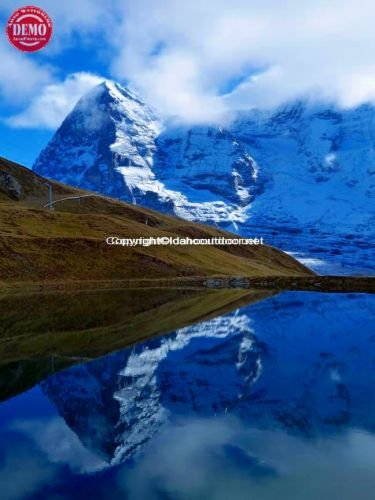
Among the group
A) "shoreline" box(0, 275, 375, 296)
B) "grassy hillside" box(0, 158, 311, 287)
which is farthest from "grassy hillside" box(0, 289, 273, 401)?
"grassy hillside" box(0, 158, 311, 287)

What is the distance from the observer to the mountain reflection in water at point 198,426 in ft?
65.7

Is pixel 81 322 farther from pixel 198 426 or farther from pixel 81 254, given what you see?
pixel 81 254

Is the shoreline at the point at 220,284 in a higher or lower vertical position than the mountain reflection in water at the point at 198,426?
higher

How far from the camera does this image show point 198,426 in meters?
26.0

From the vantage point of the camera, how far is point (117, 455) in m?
22.7

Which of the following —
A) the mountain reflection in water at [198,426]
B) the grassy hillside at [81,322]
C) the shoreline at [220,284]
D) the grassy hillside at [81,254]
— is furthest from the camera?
the grassy hillside at [81,254]

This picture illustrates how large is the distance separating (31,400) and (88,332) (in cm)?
2200

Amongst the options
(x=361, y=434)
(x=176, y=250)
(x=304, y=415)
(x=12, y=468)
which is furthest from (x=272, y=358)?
(x=176, y=250)

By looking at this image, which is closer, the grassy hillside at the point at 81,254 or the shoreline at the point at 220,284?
the shoreline at the point at 220,284

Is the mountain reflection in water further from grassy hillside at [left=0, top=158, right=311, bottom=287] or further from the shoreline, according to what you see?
grassy hillside at [left=0, top=158, right=311, bottom=287]

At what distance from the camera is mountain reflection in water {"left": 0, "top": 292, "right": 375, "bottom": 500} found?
20.0m

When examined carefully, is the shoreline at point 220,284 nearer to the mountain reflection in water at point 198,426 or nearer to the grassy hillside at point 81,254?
the grassy hillside at point 81,254

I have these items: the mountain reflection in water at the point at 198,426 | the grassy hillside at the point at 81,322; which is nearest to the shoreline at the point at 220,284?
the grassy hillside at the point at 81,322

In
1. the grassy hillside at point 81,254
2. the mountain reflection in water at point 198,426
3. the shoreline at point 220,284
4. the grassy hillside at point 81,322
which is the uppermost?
the grassy hillside at point 81,254
